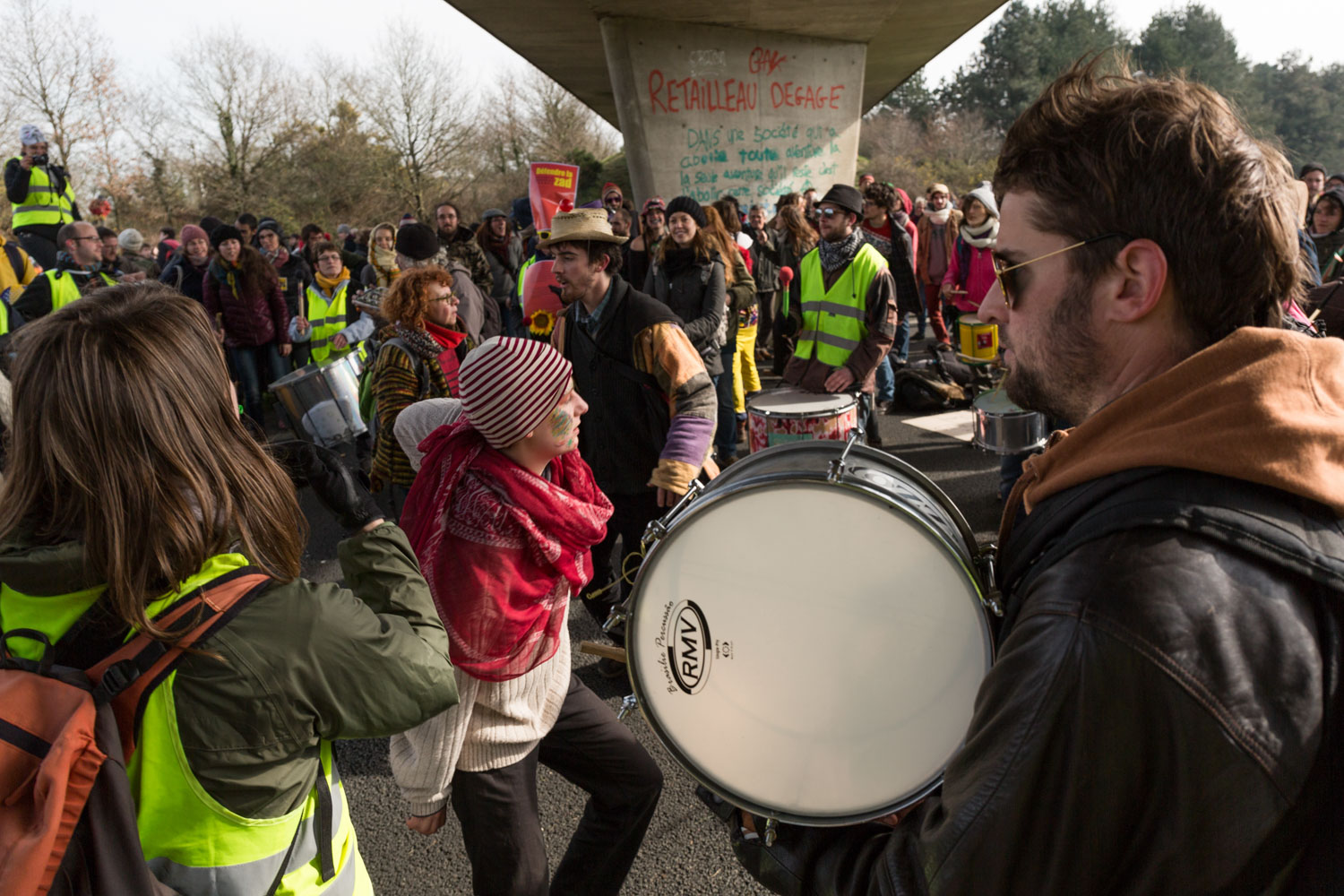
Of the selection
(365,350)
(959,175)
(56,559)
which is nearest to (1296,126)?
(959,175)

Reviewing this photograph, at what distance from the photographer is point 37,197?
9539 millimetres

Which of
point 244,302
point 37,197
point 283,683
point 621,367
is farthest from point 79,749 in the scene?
point 37,197

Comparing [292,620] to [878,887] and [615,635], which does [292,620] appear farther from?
[615,635]

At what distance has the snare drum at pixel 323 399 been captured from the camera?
14.5 feet

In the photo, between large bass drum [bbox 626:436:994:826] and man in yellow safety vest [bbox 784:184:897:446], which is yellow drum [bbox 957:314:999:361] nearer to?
man in yellow safety vest [bbox 784:184:897:446]

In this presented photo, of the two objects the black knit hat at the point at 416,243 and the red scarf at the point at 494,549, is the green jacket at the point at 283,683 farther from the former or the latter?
the black knit hat at the point at 416,243

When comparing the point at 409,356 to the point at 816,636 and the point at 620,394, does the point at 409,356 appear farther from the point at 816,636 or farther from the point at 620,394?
the point at 816,636

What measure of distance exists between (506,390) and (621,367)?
1.20m

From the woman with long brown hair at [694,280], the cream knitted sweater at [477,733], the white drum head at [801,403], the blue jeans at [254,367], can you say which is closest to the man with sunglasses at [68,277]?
the blue jeans at [254,367]

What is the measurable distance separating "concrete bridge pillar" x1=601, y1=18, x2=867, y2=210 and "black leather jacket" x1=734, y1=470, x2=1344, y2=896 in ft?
40.4

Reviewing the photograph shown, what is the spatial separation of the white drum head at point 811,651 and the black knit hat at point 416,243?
4754 mm

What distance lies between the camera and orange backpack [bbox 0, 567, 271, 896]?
103 centimetres

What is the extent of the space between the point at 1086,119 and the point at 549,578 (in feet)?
5.11

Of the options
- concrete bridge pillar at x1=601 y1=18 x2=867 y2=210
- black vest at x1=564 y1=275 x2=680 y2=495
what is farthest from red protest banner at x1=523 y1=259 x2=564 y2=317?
concrete bridge pillar at x1=601 y1=18 x2=867 y2=210
